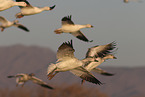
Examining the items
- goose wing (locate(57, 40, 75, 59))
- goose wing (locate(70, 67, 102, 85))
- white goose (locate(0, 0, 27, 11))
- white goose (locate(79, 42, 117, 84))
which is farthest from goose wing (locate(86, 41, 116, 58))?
white goose (locate(0, 0, 27, 11))

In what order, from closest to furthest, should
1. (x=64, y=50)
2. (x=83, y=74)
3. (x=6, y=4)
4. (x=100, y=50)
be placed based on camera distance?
(x=64, y=50) < (x=83, y=74) < (x=6, y=4) < (x=100, y=50)

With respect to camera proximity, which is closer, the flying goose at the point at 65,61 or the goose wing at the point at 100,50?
the flying goose at the point at 65,61

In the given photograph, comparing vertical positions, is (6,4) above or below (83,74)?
above

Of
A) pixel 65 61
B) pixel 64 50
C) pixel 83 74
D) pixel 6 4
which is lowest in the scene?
pixel 83 74

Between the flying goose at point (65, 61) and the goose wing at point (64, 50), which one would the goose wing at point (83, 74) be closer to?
the flying goose at point (65, 61)

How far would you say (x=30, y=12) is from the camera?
8047 millimetres

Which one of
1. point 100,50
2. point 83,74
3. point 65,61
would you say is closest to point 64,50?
point 65,61

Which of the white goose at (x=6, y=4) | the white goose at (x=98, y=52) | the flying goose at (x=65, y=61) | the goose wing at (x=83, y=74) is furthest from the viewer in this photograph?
the white goose at (x=98, y=52)

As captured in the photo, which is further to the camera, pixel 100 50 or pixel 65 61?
pixel 100 50

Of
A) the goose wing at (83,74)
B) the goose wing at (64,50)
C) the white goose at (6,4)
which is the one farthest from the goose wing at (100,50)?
the white goose at (6,4)

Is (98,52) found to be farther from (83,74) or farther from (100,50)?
(83,74)

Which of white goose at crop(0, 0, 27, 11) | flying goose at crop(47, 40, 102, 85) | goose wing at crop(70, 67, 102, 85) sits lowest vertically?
goose wing at crop(70, 67, 102, 85)

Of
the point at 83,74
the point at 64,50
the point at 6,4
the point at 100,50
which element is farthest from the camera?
the point at 100,50

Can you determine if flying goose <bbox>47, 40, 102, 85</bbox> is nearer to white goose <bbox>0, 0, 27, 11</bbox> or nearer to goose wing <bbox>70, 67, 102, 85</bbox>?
goose wing <bbox>70, 67, 102, 85</bbox>
